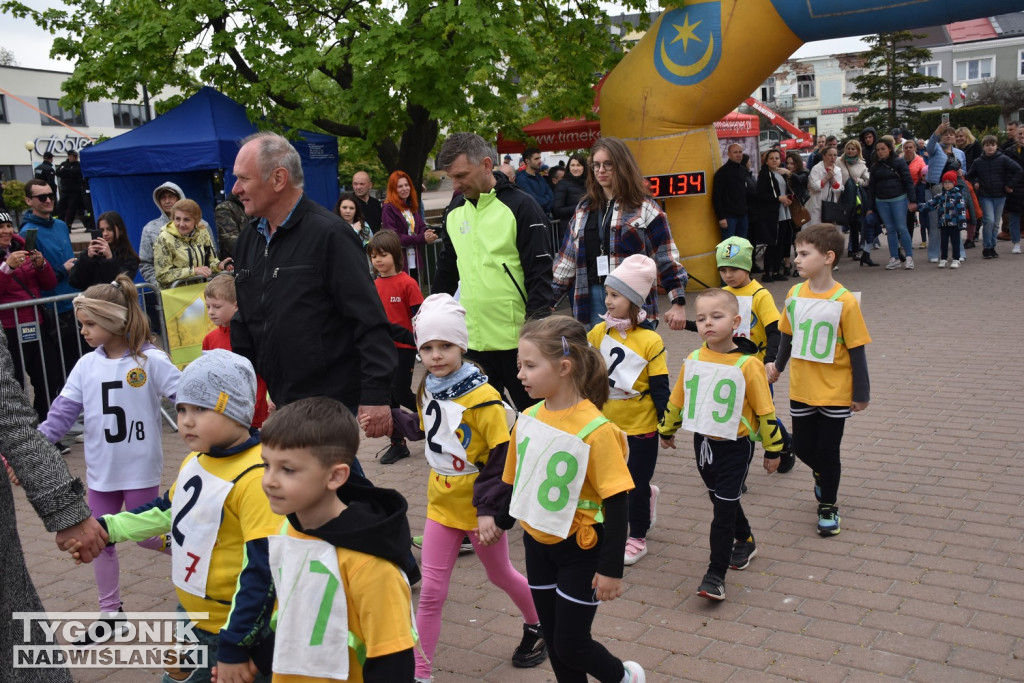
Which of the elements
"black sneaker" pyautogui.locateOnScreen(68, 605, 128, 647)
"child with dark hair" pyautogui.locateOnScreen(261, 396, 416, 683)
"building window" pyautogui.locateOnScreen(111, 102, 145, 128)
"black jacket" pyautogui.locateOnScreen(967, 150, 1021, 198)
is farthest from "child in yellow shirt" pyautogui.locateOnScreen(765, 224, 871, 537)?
"building window" pyautogui.locateOnScreen(111, 102, 145, 128)

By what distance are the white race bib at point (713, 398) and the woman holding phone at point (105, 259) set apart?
18.7 feet

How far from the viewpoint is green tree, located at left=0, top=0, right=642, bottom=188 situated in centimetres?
1260

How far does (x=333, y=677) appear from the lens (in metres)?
2.64

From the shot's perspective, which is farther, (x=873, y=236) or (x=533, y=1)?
(x=873, y=236)

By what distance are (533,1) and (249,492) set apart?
12.6 meters

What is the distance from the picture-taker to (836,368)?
5.33m

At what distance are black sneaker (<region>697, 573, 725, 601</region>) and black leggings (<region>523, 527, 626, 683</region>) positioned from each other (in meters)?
1.17

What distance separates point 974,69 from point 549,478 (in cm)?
8625

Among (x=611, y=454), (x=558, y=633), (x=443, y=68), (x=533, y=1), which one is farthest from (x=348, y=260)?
(x=533, y=1)

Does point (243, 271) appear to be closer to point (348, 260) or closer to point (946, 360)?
point (348, 260)

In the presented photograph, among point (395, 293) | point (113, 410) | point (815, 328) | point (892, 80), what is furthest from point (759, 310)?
point (892, 80)

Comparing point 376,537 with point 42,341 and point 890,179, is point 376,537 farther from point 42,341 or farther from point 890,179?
point 890,179

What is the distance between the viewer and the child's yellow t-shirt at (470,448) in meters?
3.96

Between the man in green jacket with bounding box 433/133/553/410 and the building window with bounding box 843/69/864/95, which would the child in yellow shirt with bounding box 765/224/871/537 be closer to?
the man in green jacket with bounding box 433/133/553/410
